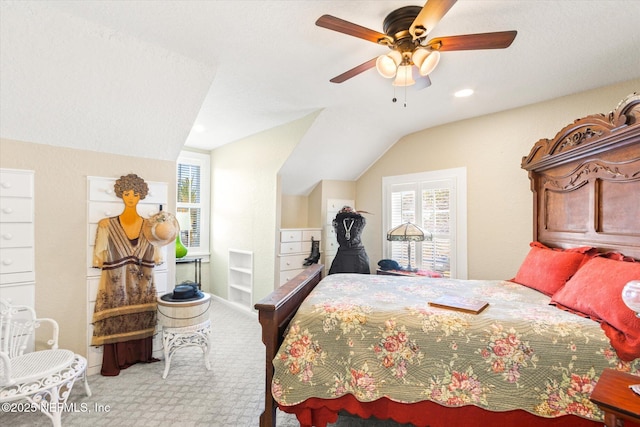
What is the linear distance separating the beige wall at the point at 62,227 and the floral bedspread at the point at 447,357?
196cm

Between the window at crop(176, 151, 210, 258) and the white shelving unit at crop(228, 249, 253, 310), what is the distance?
2.35 feet

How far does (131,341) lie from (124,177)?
1.45 meters

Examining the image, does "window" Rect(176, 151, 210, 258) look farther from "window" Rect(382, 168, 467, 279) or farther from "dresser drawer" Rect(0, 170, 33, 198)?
"window" Rect(382, 168, 467, 279)

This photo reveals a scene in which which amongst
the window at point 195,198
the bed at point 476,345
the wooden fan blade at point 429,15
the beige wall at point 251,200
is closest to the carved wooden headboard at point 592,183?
the bed at point 476,345

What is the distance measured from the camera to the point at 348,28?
1477 millimetres

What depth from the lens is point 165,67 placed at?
7.24 feet

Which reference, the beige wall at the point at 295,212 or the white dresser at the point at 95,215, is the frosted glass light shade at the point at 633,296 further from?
the beige wall at the point at 295,212

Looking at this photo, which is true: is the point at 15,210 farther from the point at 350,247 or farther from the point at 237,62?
the point at 350,247

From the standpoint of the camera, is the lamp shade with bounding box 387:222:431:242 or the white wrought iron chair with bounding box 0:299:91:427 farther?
the lamp shade with bounding box 387:222:431:242

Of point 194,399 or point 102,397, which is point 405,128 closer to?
point 194,399

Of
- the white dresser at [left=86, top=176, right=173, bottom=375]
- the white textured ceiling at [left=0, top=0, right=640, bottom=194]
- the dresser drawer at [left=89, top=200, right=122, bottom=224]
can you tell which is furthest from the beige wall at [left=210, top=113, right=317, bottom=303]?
the dresser drawer at [left=89, top=200, right=122, bottom=224]

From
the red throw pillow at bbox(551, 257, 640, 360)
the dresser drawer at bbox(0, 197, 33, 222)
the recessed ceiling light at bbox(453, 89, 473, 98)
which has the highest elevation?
the recessed ceiling light at bbox(453, 89, 473, 98)

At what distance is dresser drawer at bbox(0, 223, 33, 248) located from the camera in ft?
6.95

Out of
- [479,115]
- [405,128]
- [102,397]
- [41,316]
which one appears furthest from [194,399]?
[479,115]
